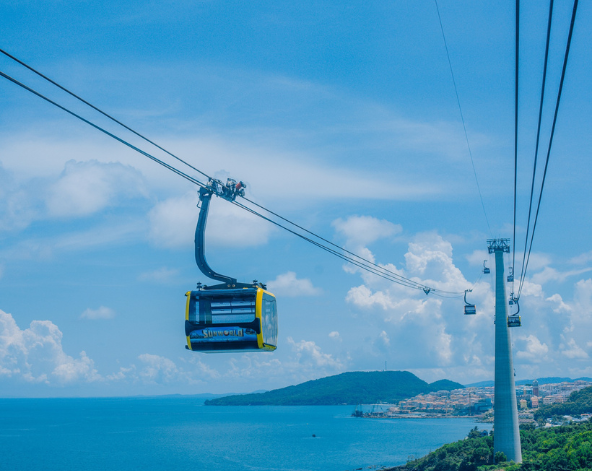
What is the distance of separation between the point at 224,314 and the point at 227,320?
190mm

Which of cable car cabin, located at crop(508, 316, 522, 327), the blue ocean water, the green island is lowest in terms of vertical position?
the blue ocean water

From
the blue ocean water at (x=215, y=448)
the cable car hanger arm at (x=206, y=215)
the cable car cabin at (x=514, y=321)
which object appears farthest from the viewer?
the blue ocean water at (x=215, y=448)

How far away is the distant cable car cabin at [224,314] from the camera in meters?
15.6

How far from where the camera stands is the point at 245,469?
10019 cm

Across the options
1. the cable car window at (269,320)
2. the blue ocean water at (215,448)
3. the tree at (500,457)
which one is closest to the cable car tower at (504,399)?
the tree at (500,457)

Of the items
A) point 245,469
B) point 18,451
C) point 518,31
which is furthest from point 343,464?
point 518,31

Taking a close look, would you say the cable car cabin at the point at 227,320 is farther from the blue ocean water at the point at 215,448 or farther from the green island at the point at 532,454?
the blue ocean water at the point at 215,448

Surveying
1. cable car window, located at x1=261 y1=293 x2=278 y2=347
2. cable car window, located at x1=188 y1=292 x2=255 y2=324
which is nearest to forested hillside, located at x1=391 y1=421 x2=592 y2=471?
cable car window, located at x1=261 y1=293 x2=278 y2=347

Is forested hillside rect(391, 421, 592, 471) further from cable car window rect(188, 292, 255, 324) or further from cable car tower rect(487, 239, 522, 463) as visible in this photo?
cable car window rect(188, 292, 255, 324)

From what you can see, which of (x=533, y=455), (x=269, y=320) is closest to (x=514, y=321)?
(x=533, y=455)

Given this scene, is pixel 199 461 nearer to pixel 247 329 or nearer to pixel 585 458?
pixel 585 458

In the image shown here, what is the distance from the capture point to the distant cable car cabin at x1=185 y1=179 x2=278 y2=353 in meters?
15.6

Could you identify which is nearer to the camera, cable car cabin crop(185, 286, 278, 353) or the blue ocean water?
cable car cabin crop(185, 286, 278, 353)

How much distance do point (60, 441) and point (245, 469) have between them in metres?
77.3
